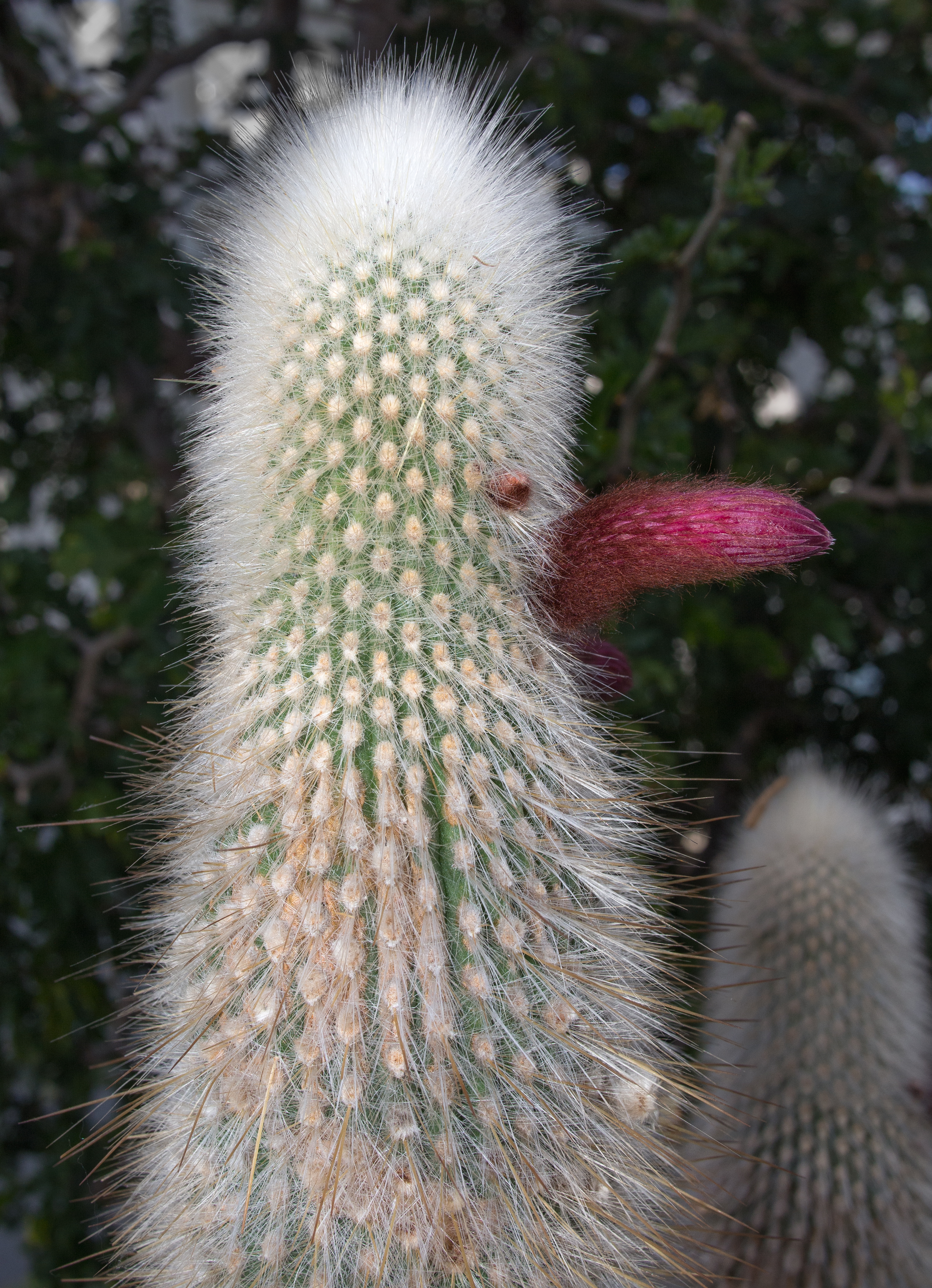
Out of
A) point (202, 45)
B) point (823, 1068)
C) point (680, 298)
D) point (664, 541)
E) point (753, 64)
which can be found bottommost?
point (823, 1068)

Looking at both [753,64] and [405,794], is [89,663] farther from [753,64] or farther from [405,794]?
[753,64]

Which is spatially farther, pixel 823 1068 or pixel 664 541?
pixel 823 1068

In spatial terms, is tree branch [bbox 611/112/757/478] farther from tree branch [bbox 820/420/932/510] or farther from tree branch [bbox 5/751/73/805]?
tree branch [bbox 5/751/73/805]

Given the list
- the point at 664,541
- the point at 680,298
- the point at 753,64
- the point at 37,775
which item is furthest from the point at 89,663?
the point at 753,64

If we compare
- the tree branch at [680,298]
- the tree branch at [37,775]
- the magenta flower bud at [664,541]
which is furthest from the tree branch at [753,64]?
the tree branch at [37,775]

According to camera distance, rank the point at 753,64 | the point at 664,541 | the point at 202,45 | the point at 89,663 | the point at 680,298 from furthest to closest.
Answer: the point at 202,45, the point at 89,663, the point at 753,64, the point at 680,298, the point at 664,541

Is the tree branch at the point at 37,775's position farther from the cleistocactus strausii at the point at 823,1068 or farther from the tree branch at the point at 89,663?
the cleistocactus strausii at the point at 823,1068
